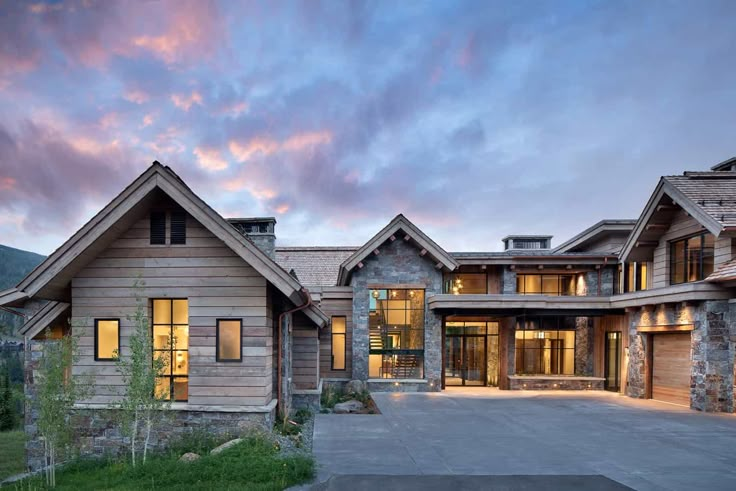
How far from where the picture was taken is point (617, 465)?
8180 mm

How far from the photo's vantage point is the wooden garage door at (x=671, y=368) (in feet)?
49.8

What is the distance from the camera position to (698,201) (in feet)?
47.5

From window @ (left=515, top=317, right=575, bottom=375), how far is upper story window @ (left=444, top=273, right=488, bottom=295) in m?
2.56

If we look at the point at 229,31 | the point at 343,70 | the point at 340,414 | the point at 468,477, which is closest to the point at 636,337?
the point at 340,414

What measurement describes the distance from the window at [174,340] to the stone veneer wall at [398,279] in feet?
30.2

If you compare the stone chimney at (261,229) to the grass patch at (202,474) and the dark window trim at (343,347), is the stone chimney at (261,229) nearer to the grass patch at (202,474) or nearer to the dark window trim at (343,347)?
the dark window trim at (343,347)

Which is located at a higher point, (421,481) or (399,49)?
(399,49)

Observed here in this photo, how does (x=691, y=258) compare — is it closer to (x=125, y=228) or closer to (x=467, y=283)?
(x=467, y=283)

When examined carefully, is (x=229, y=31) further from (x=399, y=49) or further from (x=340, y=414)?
(x=340, y=414)

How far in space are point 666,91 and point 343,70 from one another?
1558 cm

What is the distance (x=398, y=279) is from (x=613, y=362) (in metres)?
10.2

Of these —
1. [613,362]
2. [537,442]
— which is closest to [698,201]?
[613,362]

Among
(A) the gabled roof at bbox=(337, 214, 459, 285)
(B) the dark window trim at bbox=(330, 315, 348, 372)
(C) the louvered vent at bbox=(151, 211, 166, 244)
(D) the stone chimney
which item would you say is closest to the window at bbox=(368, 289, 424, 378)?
(B) the dark window trim at bbox=(330, 315, 348, 372)

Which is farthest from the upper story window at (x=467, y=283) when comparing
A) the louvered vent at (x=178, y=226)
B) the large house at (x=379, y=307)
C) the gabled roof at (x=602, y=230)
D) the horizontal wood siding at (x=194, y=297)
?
the louvered vent at (x=178, y=226)
